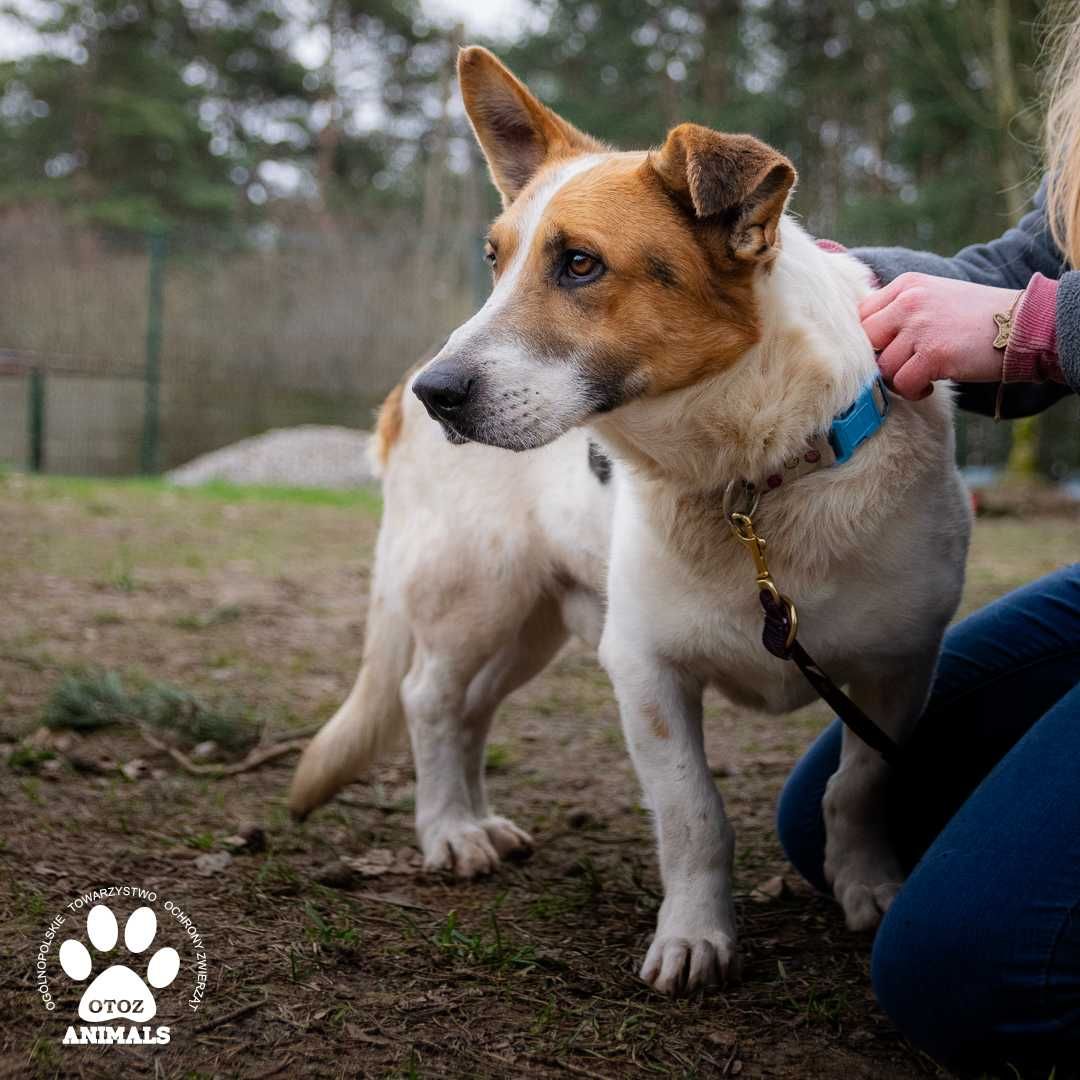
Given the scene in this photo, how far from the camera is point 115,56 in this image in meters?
21.9

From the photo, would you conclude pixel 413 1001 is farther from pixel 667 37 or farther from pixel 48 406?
pixel 667 37

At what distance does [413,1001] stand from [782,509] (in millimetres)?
1079

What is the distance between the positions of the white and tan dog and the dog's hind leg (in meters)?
0.67

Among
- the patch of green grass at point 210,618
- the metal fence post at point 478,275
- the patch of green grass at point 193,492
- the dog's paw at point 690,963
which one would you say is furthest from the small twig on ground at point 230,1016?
the metal fence post at point 478,275

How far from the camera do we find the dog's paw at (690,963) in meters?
2.17

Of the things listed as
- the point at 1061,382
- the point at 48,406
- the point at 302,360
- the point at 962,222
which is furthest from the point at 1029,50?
the point at 1061,382

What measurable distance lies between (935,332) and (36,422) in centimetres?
1238

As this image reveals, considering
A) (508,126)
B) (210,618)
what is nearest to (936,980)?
(508,126)

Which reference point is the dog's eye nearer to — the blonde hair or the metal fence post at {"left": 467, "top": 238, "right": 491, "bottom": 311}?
the blonde hair

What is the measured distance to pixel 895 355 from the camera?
6.94ft

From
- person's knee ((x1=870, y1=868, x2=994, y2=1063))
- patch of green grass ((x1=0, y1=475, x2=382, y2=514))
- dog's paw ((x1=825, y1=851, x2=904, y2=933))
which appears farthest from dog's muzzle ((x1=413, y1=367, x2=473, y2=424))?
patch of green grass ((x1=0, y1=475, x2=382, y2=514))

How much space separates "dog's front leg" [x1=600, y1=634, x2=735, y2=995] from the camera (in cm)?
221

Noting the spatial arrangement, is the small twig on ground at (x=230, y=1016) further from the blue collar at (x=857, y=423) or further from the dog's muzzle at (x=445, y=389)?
the blue collar at (x=857, y=423)

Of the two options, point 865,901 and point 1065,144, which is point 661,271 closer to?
point 1065,144
